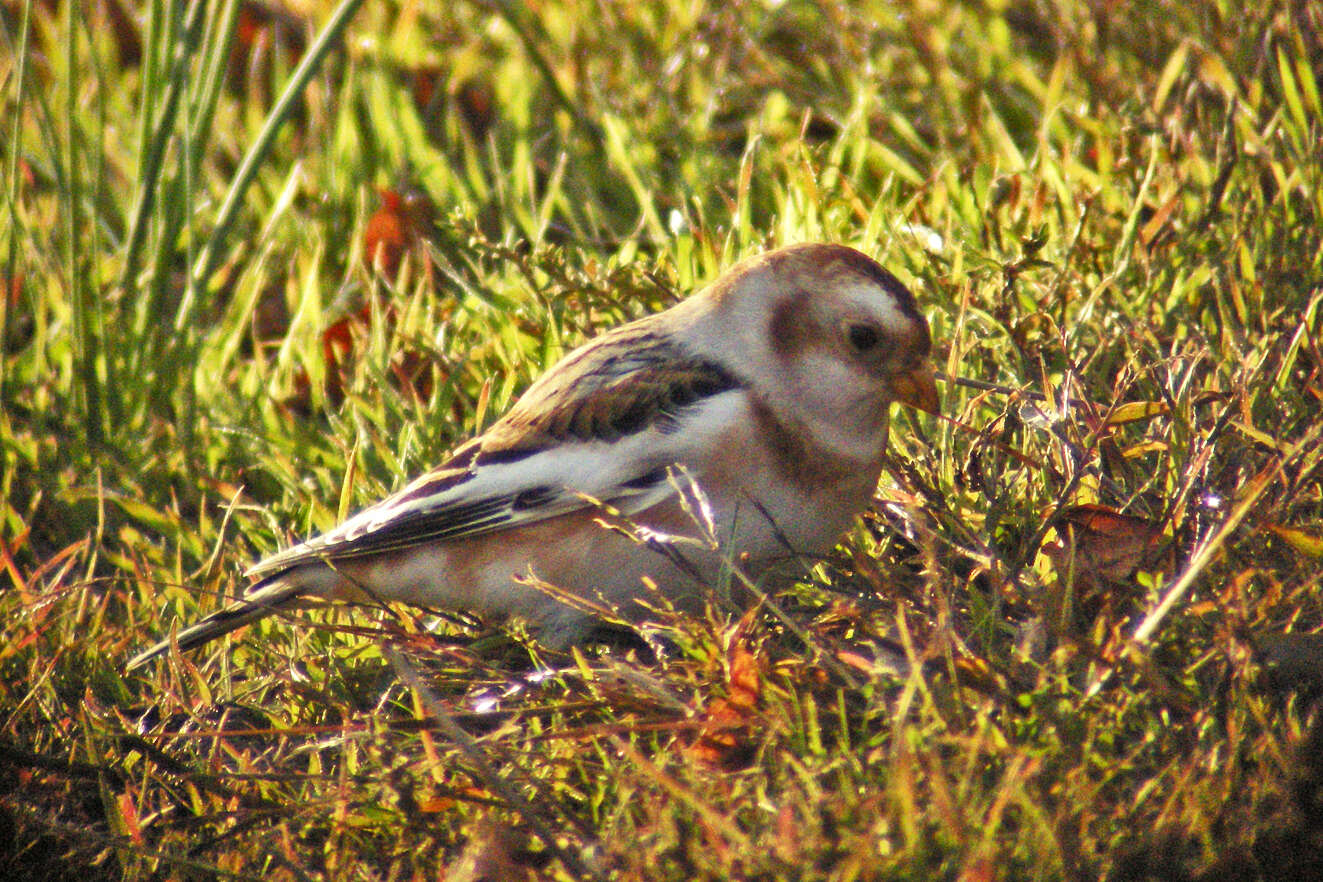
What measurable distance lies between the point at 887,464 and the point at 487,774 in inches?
44.6

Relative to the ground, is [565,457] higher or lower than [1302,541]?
lower

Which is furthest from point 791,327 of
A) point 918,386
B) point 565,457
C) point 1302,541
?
point 1302,541

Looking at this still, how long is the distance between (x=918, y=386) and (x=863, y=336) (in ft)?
0.49

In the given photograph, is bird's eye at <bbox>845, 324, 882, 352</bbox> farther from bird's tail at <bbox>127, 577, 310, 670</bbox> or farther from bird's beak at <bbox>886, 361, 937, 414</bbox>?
bird's tail at <bbox>127, 577, 310, 670</bbox>

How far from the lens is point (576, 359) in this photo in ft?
9.45

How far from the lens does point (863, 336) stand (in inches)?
104

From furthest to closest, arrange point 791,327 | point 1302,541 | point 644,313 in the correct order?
1. point 644,313
2. point 791,327
3. point 1302,541

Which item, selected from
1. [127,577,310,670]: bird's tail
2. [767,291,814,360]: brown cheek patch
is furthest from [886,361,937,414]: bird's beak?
[127,577,310,670]: bird's tail

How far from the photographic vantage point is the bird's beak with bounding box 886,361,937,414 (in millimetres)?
2646

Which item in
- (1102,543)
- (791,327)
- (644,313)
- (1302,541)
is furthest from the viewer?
(644,313)

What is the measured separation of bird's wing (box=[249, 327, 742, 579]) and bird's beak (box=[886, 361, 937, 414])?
1.07 ft

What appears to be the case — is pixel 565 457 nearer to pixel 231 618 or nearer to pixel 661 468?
pixel 661 468

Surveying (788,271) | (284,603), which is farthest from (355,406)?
(788,271)

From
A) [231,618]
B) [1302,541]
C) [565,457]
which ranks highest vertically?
[1302,541]
